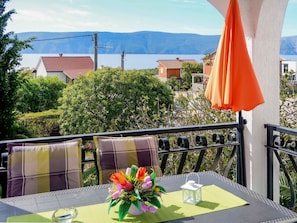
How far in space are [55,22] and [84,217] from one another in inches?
352

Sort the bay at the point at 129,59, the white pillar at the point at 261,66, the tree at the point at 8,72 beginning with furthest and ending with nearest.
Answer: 1. the bay at the point at 129,59
2. the tree at the point at 8,72
3. the white pillar at the point at 261,66

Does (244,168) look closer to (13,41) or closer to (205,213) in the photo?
(205,213)

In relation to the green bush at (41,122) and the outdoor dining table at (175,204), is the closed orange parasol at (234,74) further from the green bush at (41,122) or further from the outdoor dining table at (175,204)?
the green bush at (41,122)

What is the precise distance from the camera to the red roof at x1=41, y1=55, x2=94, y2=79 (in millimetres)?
8070

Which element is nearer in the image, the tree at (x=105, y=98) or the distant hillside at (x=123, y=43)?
the distant hillside at (x=123, y=43)

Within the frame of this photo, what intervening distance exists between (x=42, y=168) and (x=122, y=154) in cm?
51

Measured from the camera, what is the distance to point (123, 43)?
287 inches

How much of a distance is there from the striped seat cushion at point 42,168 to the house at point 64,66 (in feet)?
19.6

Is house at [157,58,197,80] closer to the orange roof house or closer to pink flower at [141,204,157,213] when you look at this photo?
the orange roof house

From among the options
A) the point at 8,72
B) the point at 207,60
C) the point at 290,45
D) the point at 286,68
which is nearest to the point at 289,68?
the point at 286,68

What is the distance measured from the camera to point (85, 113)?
723cm

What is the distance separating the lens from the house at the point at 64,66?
8.05 meters

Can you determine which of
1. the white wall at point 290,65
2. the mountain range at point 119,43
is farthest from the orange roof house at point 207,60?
the white wall at point 290,65

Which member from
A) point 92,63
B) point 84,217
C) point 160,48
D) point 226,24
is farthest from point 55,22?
point 84,217
